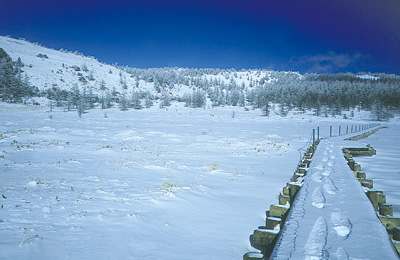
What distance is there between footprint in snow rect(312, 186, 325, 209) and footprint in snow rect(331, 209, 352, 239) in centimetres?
28

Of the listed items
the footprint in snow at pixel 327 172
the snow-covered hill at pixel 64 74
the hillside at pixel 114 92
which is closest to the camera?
the footprint in snow at pixel 327 172

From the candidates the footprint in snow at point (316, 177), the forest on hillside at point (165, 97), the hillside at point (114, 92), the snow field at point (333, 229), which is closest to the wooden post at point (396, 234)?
the snow field at point (333, 229)

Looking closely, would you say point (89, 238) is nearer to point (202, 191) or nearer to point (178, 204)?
point (178, 204)

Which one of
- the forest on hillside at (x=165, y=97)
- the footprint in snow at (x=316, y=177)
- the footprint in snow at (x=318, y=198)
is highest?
the forest on hillside at (x=165, y=97)

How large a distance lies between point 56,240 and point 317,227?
4076 mm

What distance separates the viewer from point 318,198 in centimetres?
395

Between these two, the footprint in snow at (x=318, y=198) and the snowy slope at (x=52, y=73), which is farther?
the snowy slope at (x=52, y=73)

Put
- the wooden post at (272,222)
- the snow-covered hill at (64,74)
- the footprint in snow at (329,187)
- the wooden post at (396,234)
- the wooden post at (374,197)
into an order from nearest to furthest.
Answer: the wooden post at (396,234)
the wooden post at (272,222)
the wooden post at (374,197)
the footprint in snow at (329,187)
the snow-covered hill at (64,74)

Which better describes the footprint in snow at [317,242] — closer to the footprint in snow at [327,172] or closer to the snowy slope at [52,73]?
the footprint in snow at [327,172]

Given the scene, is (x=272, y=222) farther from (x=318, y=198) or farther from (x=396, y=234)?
(x=396, y=234)

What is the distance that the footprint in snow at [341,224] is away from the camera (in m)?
2.75

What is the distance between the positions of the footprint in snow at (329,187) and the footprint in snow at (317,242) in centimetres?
151

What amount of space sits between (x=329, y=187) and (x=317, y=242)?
2.44m

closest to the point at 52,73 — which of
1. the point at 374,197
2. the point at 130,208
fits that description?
the point at 130,208
